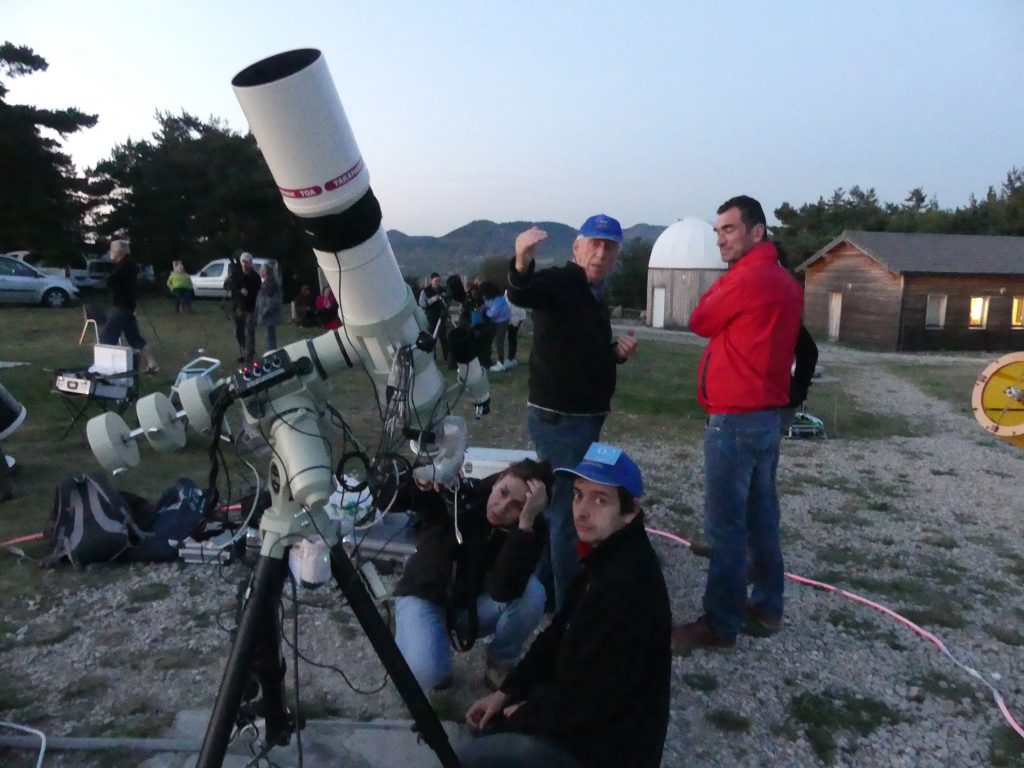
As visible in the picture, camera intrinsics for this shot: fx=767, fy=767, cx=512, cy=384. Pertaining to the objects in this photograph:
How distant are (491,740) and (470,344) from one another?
1.29 m

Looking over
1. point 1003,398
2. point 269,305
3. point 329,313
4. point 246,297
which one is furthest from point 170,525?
point 246,297

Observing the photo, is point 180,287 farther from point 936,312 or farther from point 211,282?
point 936,312

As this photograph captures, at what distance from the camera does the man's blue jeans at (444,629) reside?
3277 mm

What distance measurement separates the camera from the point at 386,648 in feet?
7.54

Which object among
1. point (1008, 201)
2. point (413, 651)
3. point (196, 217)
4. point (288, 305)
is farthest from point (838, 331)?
point (413, 651)

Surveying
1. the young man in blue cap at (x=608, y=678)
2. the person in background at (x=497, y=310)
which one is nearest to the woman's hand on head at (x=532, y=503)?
the young man in blue cap at (x=608, y=678)

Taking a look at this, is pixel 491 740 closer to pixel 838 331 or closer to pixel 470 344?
pixel 470 344

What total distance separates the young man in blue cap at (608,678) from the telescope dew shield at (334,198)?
0.75 metres

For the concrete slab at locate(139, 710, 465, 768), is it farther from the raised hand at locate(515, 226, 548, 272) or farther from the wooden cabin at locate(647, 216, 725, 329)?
the wooden cabin at locate(647, 216, 725, 329)

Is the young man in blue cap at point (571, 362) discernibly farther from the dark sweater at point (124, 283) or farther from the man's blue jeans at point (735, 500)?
the dark sweater at point (124, 283)

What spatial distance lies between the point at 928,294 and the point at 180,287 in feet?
73.4

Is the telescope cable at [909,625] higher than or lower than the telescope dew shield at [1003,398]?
lower

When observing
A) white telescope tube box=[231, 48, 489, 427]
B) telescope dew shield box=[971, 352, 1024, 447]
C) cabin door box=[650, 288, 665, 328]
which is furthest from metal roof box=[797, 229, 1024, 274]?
white telescope tube box=[231, 48, 489, 427]

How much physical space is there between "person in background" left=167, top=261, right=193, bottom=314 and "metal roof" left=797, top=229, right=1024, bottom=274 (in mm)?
20949
